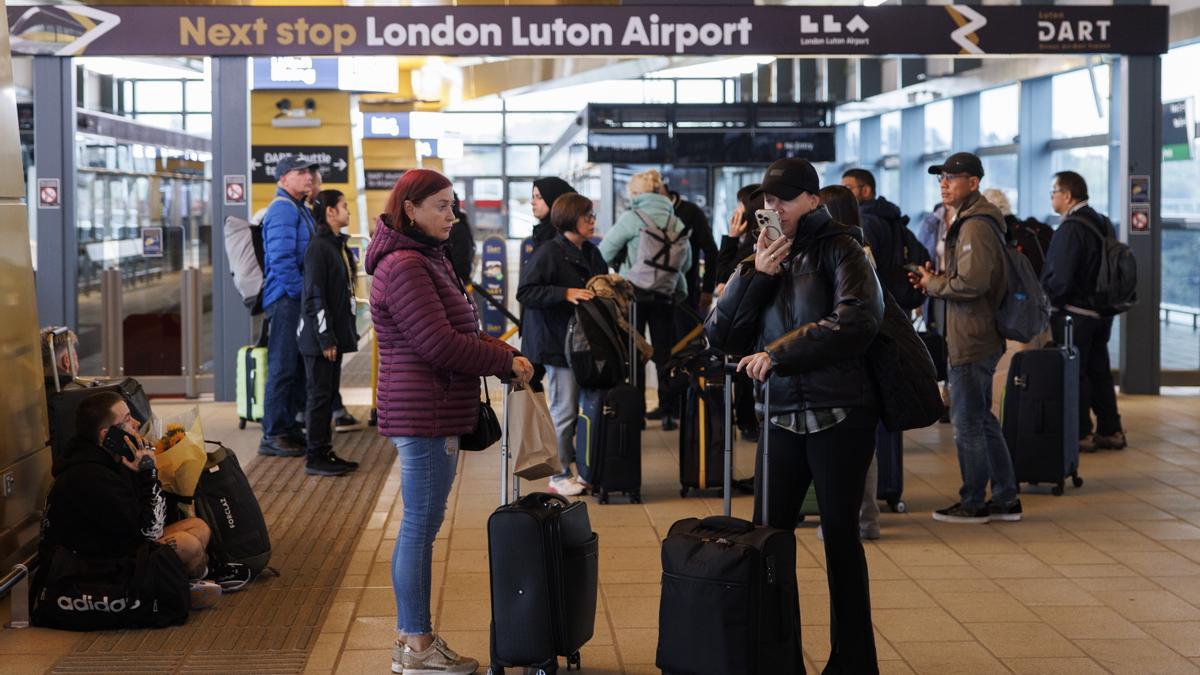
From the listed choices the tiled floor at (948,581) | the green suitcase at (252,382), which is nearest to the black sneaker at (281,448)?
the green suitcase at (252,382)

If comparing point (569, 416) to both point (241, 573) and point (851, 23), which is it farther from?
point (851, 23)

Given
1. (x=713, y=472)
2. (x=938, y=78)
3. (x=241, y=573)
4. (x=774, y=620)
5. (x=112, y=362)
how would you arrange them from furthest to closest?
1. (x=938, y=78)
2. (x=112, y=362)
3. (x=713, y=472)
4. (x=241, y=573)
5. (x=774, y=620)

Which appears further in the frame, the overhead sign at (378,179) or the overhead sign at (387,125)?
the overhead sign at (378,179)

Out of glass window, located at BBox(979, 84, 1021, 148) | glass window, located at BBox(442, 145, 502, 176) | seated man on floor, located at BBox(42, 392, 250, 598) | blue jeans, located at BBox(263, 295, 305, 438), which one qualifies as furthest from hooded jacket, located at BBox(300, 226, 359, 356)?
glass window, located at BBox(442, 145, 502, 176)

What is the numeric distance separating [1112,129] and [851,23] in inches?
101

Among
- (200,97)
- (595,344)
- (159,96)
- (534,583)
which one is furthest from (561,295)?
(159,96)

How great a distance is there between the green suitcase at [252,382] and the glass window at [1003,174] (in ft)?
28.4

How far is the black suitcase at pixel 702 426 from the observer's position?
7457 mm

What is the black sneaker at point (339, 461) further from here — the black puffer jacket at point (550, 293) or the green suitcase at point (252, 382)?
the black puffer jacket at point (550, 293)

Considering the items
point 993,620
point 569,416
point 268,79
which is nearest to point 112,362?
point 268,79

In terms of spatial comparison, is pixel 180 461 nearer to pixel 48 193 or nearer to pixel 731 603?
pixel 731 603

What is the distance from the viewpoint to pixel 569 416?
7641 mm

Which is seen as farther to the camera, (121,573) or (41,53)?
(41,53)

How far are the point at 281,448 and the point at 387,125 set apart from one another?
1396 cm
